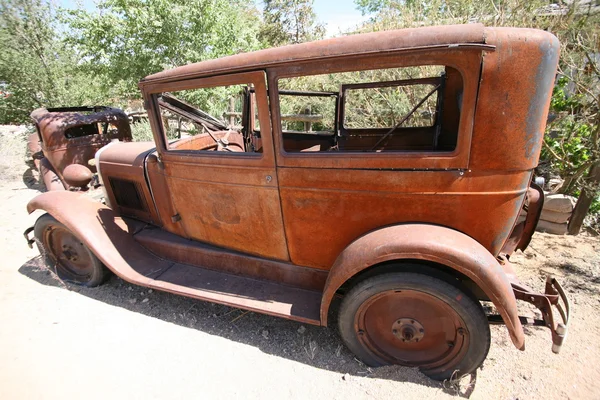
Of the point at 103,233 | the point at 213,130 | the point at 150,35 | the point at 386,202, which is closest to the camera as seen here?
the point at 386,202

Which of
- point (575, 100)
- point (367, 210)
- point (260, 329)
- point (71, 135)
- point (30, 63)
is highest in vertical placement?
point (30, 63)

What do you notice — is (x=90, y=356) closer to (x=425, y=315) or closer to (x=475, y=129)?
(x=425, y=315)

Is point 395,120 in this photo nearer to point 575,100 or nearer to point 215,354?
point 575,100

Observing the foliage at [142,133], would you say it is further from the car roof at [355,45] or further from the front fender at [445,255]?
the front fender at [445,255]

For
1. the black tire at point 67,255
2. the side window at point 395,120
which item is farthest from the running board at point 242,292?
the side window at point 395,120

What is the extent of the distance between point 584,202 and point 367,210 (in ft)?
10.8

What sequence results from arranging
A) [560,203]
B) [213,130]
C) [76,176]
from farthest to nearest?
[560,203] → [76,176] → [213,130]

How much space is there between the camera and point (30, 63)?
8.20 metres

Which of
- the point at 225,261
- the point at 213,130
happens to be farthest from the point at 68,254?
the point at 213,130

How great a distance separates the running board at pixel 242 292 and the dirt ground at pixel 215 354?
1.23 ft

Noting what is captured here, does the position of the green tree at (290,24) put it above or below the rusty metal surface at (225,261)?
above

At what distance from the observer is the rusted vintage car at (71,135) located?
5609 mm

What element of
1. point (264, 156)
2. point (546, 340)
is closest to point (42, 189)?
point (264, 156)

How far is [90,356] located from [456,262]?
8.50 ft
